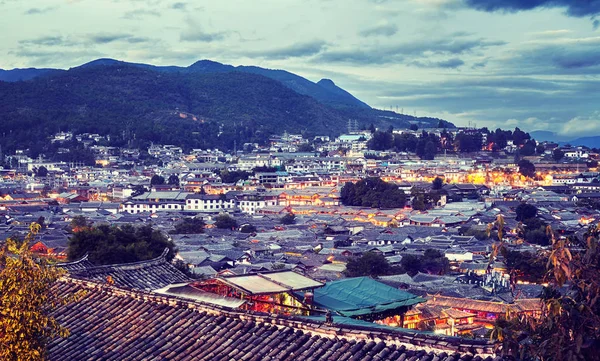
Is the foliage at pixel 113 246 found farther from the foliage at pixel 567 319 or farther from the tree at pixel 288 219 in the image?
the tree at pixel 288 219

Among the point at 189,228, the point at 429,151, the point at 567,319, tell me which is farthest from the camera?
the point at 429,151

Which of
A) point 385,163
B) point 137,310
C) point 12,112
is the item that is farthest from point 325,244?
point 12,112

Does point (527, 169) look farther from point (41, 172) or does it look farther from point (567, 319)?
point (567, 319)

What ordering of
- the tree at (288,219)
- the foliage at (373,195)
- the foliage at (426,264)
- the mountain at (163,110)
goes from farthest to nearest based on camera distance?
the mountain at (163,110) → the foliage at (373,195) → the tree at (288,219) → the foliage at (426,264)

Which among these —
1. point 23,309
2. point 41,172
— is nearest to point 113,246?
point 23,309

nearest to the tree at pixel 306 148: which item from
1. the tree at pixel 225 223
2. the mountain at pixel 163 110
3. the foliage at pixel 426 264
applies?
the mountain at pixel 163 110
